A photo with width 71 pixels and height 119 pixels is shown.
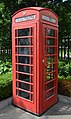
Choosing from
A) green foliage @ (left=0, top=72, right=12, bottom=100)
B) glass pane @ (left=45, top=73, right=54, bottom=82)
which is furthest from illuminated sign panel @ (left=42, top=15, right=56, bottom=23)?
green foliage @ (left=0, top=72, right=12, bottom=100)

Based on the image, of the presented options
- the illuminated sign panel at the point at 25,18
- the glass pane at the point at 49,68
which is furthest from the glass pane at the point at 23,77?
the illuminated sign panel at the point at 25,18

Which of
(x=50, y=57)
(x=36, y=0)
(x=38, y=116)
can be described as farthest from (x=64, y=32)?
(x=38, y=116)

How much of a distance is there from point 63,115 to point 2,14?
489cm

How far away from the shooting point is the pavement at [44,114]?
14.6 ft

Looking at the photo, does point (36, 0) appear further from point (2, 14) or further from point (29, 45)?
point (29, 45)

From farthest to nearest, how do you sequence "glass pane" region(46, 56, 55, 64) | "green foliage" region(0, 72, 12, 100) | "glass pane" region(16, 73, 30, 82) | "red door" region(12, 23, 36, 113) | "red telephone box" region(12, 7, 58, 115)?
"green foliage" region(0, 72, 12, 100) → "glass pane" region(46, 56, 55, 64) → "glass pane" region(16, 73, 30, 82) → "red door" region(12, 23, 36, 113) → "red telephone box" region(12, 7, 58, 115)

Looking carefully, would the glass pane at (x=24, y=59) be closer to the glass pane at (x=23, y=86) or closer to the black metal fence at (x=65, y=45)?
the glass pane at (x=23, y=86)

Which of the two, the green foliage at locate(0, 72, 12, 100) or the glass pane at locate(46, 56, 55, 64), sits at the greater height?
the glass pane at locate(46, 56, 55, 64)

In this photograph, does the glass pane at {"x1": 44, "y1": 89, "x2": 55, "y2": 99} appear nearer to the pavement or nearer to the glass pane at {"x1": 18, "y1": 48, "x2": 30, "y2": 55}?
the pavement

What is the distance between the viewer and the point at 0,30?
8039 mm

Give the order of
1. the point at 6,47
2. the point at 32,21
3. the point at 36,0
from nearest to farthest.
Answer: the point at 32,21
the point at 36,0
the point at 6,47

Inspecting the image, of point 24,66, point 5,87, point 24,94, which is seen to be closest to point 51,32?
point 24,66

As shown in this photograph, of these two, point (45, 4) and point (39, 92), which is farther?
point (45, 4)

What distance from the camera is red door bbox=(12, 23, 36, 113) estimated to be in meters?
4.51
